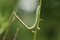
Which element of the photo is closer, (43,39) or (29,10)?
(43,39)

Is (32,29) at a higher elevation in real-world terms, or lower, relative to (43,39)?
higher

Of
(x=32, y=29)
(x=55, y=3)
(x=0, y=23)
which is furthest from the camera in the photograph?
(x=55, y=3)

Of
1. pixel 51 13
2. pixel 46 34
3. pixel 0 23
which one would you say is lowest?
pixel 46 34

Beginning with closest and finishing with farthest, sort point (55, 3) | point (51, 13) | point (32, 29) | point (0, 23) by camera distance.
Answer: point (32, 29) → point (0, 23) → point (55, 3) → point (51, 13)

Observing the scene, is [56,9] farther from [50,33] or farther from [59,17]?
[50,33]

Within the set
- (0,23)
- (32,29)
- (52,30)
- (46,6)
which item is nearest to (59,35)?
(52,30)

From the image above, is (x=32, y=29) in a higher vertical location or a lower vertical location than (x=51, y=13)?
higher

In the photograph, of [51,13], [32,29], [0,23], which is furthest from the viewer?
[51,13]

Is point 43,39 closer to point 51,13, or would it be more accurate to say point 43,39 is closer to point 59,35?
point 59,35

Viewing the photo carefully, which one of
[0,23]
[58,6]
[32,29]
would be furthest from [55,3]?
[32,29]
